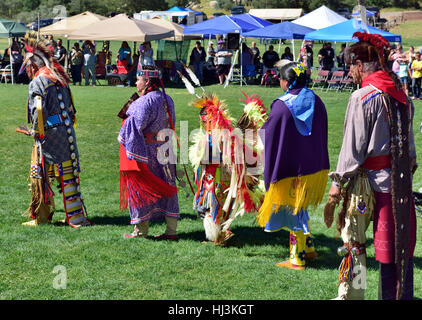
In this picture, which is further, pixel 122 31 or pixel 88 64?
pixel 88 64

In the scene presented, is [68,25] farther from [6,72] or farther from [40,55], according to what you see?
[40,55]

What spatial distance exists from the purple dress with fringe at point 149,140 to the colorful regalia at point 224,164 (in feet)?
1.08

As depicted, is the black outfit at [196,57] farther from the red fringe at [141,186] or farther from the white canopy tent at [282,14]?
the white canopy tent at [282,14]

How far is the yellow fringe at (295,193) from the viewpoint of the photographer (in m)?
4.78

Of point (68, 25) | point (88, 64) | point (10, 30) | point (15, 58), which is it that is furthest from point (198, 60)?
point (10, 30)

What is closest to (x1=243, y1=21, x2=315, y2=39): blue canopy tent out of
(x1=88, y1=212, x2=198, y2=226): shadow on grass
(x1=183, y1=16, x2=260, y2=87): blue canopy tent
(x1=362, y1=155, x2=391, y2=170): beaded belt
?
(x1=183, y1=16, x2=260, y2=87): blue canopy tent

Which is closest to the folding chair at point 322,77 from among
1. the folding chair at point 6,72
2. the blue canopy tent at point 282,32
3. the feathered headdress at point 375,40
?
the blue canopy tent at point 282,32

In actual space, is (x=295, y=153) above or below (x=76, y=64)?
below

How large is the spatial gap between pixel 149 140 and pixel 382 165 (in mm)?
2527

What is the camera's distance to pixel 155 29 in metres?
20.0

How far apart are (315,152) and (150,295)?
1.75 meters

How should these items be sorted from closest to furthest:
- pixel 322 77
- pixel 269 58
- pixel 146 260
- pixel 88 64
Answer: pixel 146 260, pixel 322 77, pixel 88 64, pixel 269 58

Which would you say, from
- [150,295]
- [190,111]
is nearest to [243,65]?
[190,111]

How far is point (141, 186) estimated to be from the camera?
18.5 ft
